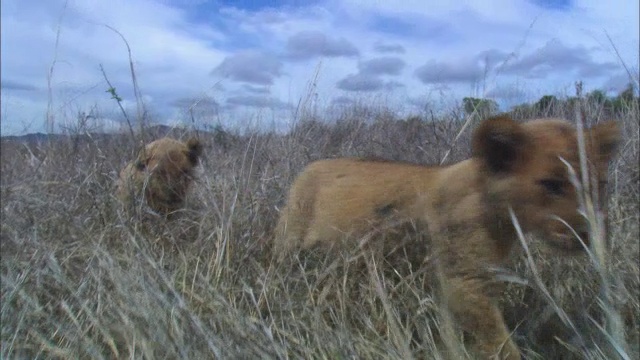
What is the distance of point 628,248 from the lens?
3.81 m

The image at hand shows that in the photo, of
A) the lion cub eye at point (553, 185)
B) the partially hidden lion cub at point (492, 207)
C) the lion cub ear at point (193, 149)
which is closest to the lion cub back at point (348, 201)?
the partially hidden lion cub at point (492, 207)

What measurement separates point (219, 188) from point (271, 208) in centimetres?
37

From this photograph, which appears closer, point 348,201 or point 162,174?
point 348,201

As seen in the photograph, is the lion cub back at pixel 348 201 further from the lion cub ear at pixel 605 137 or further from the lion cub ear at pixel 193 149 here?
the lion cub ear at pixel 193 149

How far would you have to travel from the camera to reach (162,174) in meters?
6.34

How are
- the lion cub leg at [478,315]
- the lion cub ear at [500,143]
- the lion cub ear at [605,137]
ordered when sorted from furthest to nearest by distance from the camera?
the lion cub ear at [605,137] → the lion cub ear at [500,143] → the lion cub leg at [478,315]

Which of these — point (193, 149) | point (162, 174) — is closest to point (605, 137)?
point (162, 174)

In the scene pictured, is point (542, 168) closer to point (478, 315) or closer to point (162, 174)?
point (478, 315)

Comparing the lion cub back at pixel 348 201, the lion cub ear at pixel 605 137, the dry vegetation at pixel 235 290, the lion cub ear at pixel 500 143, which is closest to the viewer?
the dry vegetation at pixel 235 290

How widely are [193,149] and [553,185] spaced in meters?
4.31

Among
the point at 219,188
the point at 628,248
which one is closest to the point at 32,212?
the point at 219,188

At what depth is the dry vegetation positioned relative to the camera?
9.25 ft

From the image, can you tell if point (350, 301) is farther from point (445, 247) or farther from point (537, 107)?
point (537, 107)

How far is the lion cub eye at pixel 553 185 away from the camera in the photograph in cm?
325
